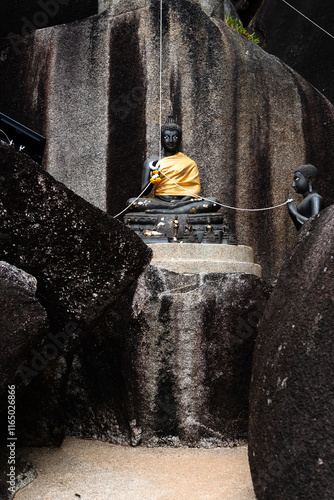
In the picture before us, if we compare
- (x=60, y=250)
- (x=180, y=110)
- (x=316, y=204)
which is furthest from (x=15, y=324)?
(x=180, y=110)

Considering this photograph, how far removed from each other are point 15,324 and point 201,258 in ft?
9.07

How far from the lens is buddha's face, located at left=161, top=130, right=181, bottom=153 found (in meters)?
6.46

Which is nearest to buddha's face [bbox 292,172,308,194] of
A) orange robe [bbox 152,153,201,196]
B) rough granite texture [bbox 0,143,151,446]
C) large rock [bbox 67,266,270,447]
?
orange robe [bbox 152,153,201,196]

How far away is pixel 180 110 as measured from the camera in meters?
7.29

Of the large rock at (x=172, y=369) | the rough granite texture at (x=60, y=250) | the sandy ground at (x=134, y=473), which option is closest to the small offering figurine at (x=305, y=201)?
the large rock at (x=172, y=369)

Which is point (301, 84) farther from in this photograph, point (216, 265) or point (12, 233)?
point (12, 233)

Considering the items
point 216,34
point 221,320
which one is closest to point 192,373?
point 221,320

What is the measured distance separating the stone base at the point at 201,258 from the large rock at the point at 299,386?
2.20 meters

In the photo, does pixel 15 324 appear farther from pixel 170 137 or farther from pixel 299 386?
pixel 170 137

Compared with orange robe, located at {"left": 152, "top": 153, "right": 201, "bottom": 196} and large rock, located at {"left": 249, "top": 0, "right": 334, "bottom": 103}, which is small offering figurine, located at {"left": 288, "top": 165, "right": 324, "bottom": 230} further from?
large rock, located at {"left": 249, "top": 0, "right": 334, "bottom": 103}

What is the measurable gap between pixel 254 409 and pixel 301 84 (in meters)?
6.39

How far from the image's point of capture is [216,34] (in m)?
7.40

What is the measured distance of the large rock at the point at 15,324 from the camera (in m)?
2.21

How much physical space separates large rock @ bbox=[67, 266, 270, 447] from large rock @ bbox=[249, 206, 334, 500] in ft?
3.59
